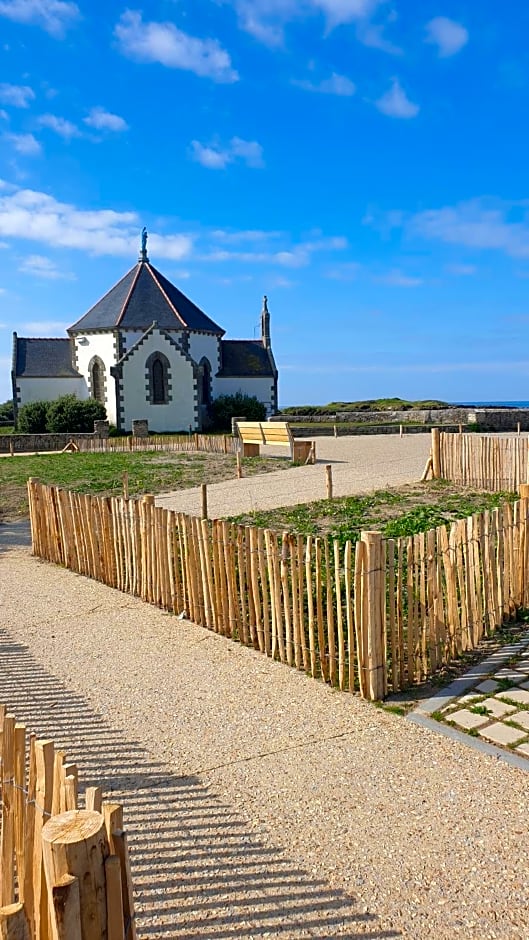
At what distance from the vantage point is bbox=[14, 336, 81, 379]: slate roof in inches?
1610

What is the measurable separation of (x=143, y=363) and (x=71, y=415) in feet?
19.1

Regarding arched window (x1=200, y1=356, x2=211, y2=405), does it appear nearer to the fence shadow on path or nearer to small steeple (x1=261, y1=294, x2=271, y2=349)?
small steeple (x1=261, y1=294, x2=271, y2=349)

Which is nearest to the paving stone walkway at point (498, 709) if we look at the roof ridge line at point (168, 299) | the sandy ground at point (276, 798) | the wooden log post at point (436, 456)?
the sandy ground at point (276, 798)

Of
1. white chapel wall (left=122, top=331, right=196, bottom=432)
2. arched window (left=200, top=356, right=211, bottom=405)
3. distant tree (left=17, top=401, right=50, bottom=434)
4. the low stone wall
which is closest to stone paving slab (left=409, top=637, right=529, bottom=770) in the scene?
the low stone wall

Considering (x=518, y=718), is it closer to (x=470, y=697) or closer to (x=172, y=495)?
(x=470, y=697)

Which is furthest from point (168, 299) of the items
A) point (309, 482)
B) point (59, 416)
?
point (309, 482)

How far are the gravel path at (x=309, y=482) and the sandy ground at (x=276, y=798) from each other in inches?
281

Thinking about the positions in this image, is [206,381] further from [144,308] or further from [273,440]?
[273,440]

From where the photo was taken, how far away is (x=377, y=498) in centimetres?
1403

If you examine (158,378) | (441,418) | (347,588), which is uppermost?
(158,378)

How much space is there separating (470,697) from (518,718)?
17.6 inches

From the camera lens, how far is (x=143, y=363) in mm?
39406

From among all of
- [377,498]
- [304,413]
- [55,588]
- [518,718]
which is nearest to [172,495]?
[377,498]

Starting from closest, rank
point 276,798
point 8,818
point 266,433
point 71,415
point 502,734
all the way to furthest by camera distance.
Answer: point 8,818, point 276,798, point 502,734, point 266,433, point 71,415
